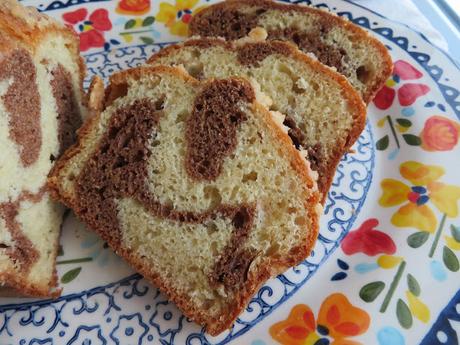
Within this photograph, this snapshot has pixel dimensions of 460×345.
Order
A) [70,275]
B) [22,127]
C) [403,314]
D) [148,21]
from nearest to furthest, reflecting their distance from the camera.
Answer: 1. [403,314]
2. [22,127]
3. [70,275]
4. [148,21]

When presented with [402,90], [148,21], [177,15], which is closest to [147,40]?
[148,21]

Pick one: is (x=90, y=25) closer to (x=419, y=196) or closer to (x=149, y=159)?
(x=149, y=159)

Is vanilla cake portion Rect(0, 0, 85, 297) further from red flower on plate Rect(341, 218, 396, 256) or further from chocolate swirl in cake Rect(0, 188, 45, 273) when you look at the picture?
red flower on plate Rect(341, 218, 396, 256)

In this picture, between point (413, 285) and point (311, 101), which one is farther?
point (311, 101)

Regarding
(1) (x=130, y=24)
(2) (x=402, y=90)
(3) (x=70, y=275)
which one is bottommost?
(3) (x=70, y=275)

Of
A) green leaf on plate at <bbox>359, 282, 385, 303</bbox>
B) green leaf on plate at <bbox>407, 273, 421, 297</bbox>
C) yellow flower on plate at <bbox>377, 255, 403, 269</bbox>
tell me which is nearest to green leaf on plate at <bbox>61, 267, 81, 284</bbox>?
green leaf on plate at <bbox>359, 282, 385, 303</bbox>

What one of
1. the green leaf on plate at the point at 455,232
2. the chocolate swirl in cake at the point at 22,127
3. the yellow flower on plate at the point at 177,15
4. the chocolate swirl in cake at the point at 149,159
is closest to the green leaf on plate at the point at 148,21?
the yellow flower on plate at the point at 177,15

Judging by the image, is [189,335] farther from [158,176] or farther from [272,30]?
[272,30]
